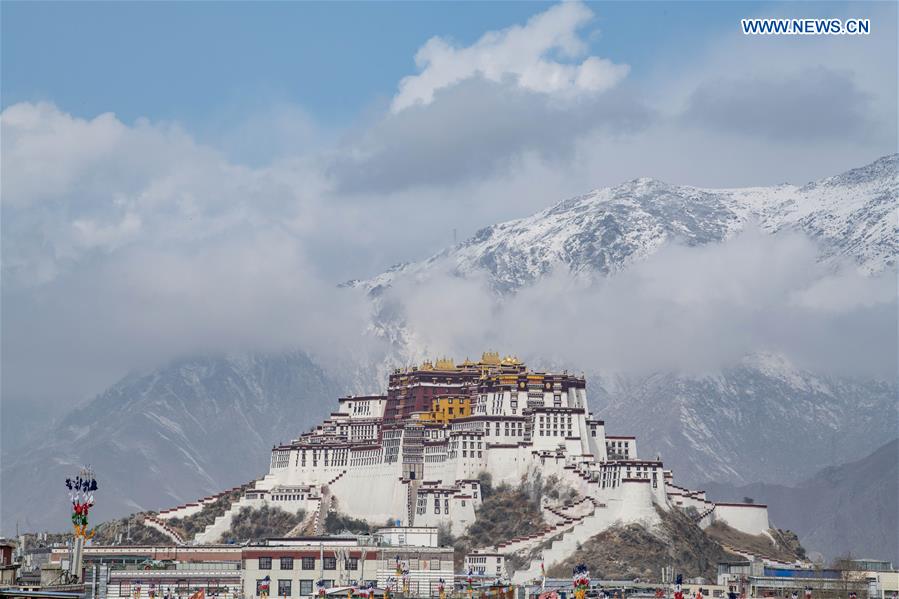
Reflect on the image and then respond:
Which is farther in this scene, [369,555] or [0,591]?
[369,555]

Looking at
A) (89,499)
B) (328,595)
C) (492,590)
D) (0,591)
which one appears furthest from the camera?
(492,590)

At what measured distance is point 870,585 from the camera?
200 m

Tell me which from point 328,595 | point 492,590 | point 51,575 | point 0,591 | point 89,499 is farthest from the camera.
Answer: point 492,590

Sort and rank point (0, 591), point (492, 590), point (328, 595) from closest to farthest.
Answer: point (0, 591) → point (328, 595) → point (492, 590)

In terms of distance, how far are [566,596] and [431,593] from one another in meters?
20.0

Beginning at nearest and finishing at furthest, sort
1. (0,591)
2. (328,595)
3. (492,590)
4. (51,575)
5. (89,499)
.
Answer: (0,591) → (89,499) → (51,575) → (328,595) → (492,590)

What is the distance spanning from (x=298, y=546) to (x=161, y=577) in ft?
44.4

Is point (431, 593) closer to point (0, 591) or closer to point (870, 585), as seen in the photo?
point (870, 585)

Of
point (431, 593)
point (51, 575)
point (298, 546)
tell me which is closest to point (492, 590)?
point (431, 593)

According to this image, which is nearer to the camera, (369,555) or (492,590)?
(492,590)

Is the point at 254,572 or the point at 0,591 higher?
the point at 254,572

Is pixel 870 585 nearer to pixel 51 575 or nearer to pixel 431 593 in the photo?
pixel 431 593

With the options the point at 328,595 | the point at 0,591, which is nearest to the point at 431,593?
the point at 328,595

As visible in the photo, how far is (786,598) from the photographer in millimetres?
197875
